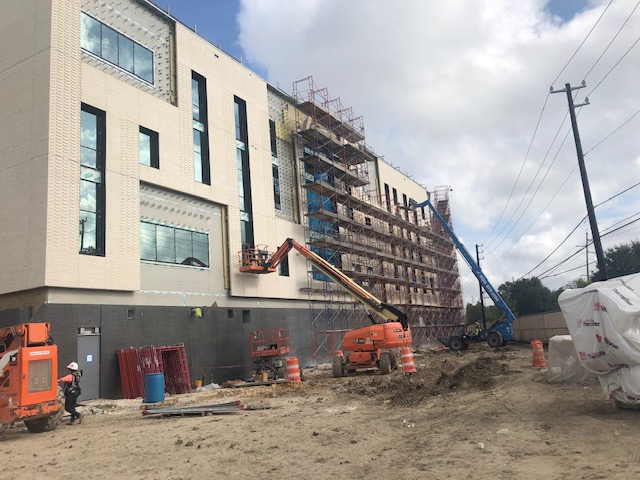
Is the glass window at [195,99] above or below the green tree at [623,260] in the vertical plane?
above

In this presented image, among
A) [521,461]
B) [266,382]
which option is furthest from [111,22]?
[521,461]

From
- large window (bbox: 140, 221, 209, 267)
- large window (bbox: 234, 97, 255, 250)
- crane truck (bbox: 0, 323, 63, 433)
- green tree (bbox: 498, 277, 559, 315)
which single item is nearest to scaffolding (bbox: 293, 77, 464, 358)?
large window (bbox: 234, 97, 255, 250)

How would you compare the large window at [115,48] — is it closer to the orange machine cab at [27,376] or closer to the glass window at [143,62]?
the glass window at [143,62]

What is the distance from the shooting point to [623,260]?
66.2 m

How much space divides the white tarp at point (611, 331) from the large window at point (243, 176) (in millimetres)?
20431

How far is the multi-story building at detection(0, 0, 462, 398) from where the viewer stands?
1806cm

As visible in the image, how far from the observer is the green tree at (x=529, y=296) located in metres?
72.9

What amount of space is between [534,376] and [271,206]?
61.5 ft

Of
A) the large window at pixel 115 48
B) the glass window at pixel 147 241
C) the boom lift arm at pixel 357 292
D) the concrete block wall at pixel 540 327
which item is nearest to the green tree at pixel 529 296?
the concrete block wall at pixel 540 327

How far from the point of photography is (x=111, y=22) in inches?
868

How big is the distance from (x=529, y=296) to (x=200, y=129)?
63.0m

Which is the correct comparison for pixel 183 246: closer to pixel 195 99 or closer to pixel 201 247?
pixel 201 247

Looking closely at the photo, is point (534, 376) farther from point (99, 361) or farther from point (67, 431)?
point (99, 361)

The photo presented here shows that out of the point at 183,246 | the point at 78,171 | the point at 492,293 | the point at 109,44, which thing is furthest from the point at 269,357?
the point at 492,293
